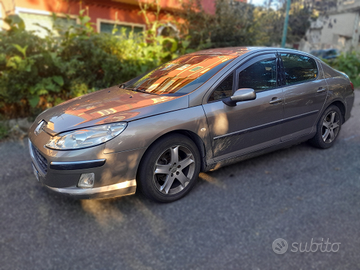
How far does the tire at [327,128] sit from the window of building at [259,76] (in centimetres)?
124

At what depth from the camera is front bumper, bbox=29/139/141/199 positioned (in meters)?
A: 2.66

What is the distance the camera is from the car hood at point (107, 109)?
112 inches

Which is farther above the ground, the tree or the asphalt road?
the tree

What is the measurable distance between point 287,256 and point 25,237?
2.26 meters

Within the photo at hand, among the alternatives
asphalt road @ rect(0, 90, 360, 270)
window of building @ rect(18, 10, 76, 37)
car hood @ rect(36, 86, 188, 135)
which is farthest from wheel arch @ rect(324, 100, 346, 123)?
window of building @ rect(18, 10, 76, 37)

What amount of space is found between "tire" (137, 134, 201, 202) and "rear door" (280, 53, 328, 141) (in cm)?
151

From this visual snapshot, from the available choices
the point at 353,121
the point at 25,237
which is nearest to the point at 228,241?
the point at 25,237

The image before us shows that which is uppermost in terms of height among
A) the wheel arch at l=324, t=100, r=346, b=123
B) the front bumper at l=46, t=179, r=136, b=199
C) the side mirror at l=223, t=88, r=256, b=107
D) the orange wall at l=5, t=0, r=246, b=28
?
the orange wall at l=5, t=0, r=246, b=28

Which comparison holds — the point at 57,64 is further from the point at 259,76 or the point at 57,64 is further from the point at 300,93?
the point at 300,93

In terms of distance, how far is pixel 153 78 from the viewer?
13.1 feet

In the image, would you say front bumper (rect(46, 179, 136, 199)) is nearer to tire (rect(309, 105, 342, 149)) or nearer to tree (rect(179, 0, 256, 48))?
tire (rect(309, 105, 342, 149))

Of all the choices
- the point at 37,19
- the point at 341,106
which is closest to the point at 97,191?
the point at 341,106

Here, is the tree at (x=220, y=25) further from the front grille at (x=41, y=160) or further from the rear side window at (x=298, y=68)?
the front grille at (x=41, y=160)

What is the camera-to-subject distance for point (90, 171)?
2.67m
